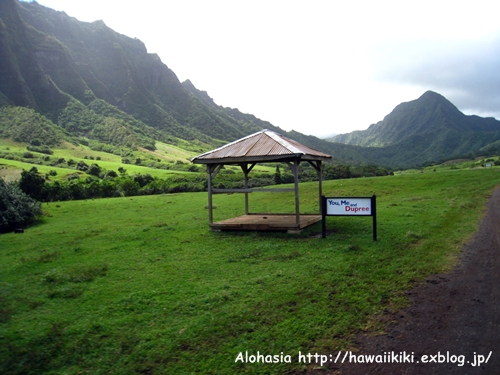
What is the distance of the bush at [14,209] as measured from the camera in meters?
17.2

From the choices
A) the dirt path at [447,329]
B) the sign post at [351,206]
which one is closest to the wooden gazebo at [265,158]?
the sign post at [351,206]

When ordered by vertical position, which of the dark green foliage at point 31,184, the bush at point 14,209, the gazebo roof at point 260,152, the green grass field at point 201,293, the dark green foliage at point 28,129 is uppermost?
the dark green foliage at point 28,129

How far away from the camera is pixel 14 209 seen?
17688 millimetres

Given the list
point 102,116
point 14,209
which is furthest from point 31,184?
point 102,116

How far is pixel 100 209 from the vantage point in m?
24.5

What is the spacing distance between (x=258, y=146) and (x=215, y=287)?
7.47 meters

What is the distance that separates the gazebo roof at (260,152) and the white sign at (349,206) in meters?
2.07

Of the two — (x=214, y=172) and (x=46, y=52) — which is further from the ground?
(x=46, y=52)

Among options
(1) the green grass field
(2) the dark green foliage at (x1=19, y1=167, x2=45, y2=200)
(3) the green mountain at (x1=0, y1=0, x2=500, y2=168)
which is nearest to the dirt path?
(1) the green grass field

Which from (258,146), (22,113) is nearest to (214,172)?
(258,146)

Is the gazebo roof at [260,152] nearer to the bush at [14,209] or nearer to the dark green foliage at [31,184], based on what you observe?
the bush at [14,209]

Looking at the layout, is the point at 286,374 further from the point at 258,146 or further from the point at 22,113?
the point at 22,113

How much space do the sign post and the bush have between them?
16.0 metres

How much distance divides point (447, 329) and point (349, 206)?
6.11 meters
